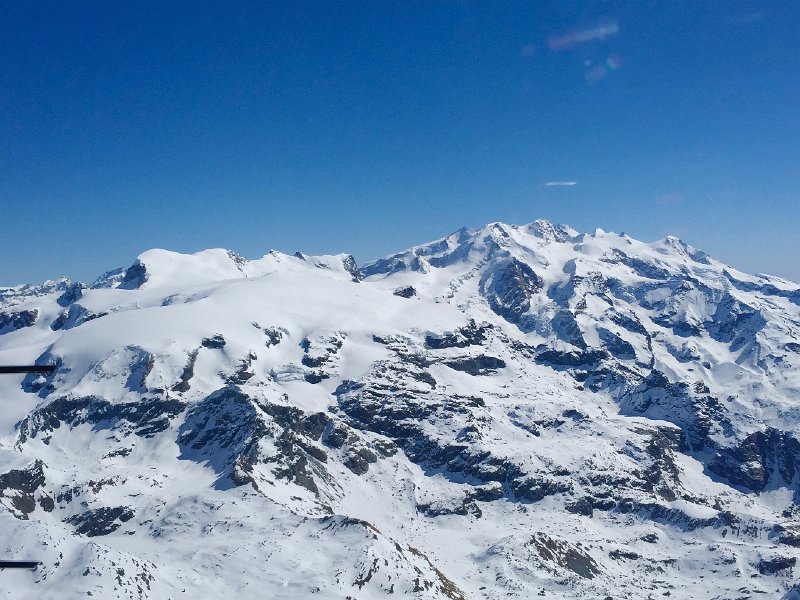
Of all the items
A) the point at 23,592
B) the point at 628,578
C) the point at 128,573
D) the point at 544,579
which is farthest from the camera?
the point at 628,578

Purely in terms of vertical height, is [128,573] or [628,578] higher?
[128,573]

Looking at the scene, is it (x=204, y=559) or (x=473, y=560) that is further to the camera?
(x=473, y=560)

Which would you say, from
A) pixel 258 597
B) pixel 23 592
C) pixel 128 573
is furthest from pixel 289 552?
pixel 23 592

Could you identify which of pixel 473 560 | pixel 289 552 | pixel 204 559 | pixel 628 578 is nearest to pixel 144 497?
pixel 204 559

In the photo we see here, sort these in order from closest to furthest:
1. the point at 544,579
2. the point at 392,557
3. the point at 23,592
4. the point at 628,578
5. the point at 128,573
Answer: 1. the point at 23,592
2. the point at 128,573
3. the point at 392,557
4. the point at 544,579
5. the point at 628,578

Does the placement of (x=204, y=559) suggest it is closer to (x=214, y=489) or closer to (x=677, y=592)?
(x=214, y=489)

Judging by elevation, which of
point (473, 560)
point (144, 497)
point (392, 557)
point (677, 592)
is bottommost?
point (677, 592)

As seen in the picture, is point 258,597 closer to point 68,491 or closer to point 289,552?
point 289,552

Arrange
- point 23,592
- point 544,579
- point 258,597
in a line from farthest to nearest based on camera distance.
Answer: point 544,579 → point 258,597 → point 23,592

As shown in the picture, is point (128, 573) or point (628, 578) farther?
point (628, 578)
